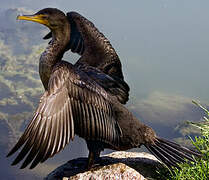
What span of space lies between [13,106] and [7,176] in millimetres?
33446

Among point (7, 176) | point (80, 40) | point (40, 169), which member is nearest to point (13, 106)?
point (7, 176)

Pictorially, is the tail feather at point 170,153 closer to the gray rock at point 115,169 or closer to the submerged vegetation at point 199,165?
the submerged vegetation at point 199,165

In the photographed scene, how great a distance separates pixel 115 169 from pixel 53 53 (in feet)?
7.37

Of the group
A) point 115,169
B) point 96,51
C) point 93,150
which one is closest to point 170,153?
point 115,169

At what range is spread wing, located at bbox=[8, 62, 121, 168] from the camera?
389 cm

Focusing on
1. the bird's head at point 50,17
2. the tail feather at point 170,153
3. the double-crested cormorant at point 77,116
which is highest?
the bird's head at point 50,17

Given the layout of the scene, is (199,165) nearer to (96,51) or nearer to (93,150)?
(93,150)

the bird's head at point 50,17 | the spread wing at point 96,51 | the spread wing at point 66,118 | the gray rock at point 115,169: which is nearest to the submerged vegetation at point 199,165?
the gray rock at point 115,169

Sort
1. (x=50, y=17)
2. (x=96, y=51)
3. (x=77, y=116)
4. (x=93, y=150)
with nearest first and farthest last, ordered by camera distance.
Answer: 1. (x=77, y=116)
2. (x=93, y=150)
3. (x=50, y=17)
4. (x=96, y=51)

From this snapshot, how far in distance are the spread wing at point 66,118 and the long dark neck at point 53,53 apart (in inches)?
24.9

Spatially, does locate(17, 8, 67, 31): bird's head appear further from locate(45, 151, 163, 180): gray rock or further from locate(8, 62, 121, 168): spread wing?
locate(45, 151, 163, 180): gray rock

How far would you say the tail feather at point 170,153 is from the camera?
4789 mm

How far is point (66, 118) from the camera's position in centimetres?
418

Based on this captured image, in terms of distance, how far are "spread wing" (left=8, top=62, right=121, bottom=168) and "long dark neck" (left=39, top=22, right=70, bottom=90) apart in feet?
2.08
